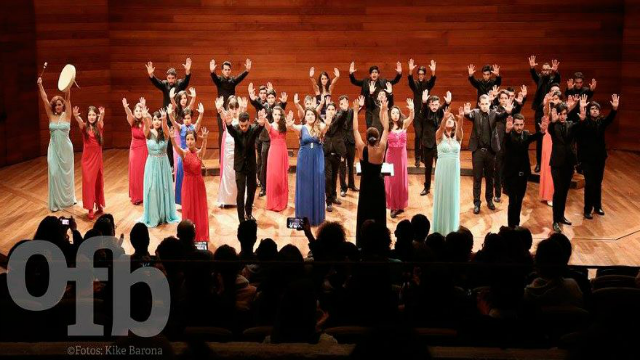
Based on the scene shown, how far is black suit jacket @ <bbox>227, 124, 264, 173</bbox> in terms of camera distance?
905 cm

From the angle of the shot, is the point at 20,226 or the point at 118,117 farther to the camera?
the point at 118,117

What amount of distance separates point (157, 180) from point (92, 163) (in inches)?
38.9

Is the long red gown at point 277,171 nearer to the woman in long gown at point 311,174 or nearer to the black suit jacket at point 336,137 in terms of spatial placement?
the woman in long gown at point 311,174

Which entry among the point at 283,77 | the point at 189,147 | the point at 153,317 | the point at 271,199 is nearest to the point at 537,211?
the point at 271,199

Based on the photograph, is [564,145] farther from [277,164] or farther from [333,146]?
[277,164]

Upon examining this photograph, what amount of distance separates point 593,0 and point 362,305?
10.5 m

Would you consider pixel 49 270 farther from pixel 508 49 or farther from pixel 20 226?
pixel 508 49

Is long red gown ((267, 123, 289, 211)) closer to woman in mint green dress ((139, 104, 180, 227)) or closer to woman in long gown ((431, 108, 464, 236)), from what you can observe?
woman in mint green dress ((139, 104, 180, 227))

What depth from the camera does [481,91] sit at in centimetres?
1222

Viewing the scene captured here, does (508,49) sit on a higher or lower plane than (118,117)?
higher

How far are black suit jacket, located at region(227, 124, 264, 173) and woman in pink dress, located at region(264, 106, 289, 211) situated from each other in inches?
28.2

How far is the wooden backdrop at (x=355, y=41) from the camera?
44.3 ft

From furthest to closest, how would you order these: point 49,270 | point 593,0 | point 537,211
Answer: point 593,0 < point 537,211 < point 49,270

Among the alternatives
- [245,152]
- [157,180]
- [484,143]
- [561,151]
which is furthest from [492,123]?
[157,180]
